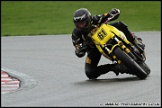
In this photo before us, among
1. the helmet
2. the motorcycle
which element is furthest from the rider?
the motorcycle

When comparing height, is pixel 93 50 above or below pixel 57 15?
below

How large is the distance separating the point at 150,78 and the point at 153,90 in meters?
1.50

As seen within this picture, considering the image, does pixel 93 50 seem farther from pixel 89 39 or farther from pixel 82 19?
pixel 82 19

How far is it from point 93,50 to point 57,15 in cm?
1492

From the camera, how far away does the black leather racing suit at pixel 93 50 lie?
12.2m

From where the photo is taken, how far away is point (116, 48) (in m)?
11.9

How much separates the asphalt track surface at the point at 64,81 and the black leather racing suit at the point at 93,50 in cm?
18

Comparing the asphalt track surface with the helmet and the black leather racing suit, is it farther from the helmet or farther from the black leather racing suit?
the helmet

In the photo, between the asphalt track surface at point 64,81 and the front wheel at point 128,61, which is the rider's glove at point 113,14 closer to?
the front wheel at point 128,61

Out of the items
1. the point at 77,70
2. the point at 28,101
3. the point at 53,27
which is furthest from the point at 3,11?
the point at 28,101

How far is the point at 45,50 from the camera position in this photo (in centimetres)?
1791

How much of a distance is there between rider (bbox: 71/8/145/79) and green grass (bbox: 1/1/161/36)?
9.27 meters

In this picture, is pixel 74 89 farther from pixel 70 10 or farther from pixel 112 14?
pixel 70 10

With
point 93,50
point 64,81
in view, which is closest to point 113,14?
point 93,50
